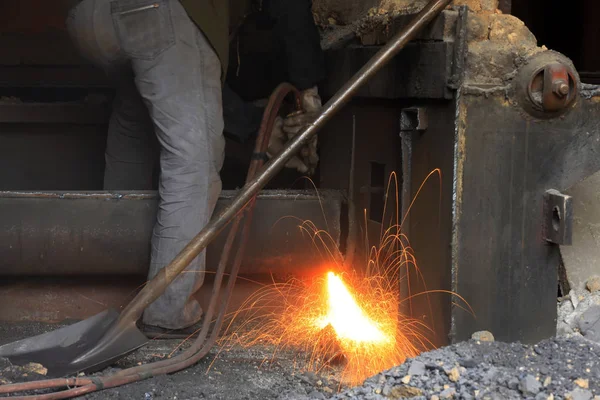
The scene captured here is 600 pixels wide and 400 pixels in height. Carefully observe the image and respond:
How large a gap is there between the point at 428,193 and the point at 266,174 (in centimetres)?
63

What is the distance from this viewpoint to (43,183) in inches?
167

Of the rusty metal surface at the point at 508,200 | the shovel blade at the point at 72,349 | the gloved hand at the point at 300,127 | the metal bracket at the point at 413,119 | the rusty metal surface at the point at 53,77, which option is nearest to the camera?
the shovel blade at the point at 72,349

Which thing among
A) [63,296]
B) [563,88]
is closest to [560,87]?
[563,88]

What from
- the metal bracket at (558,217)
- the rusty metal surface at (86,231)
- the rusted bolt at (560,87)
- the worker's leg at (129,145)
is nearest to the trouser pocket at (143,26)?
the worker's leg at (129,145)

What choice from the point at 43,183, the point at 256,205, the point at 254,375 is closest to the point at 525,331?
the point at 254,375

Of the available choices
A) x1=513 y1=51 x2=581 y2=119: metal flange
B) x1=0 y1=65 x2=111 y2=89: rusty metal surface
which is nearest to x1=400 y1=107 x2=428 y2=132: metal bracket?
x1=513 y1=51 x2=581 y2=119: metal flange

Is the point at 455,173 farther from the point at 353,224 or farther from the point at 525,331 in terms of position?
the point at 353,224

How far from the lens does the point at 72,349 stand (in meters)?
2.76

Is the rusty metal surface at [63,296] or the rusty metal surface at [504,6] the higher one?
the rusty metal surface at [504,6]

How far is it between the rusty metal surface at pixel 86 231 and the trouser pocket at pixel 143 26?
0.63m

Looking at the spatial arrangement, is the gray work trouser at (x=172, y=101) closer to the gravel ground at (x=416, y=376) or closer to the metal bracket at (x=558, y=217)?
the gravel ground at (x=416, y=376)

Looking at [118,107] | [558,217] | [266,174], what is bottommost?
[558,217]

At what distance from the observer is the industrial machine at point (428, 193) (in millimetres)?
2770

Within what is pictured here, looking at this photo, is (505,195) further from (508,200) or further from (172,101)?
(172,101)
